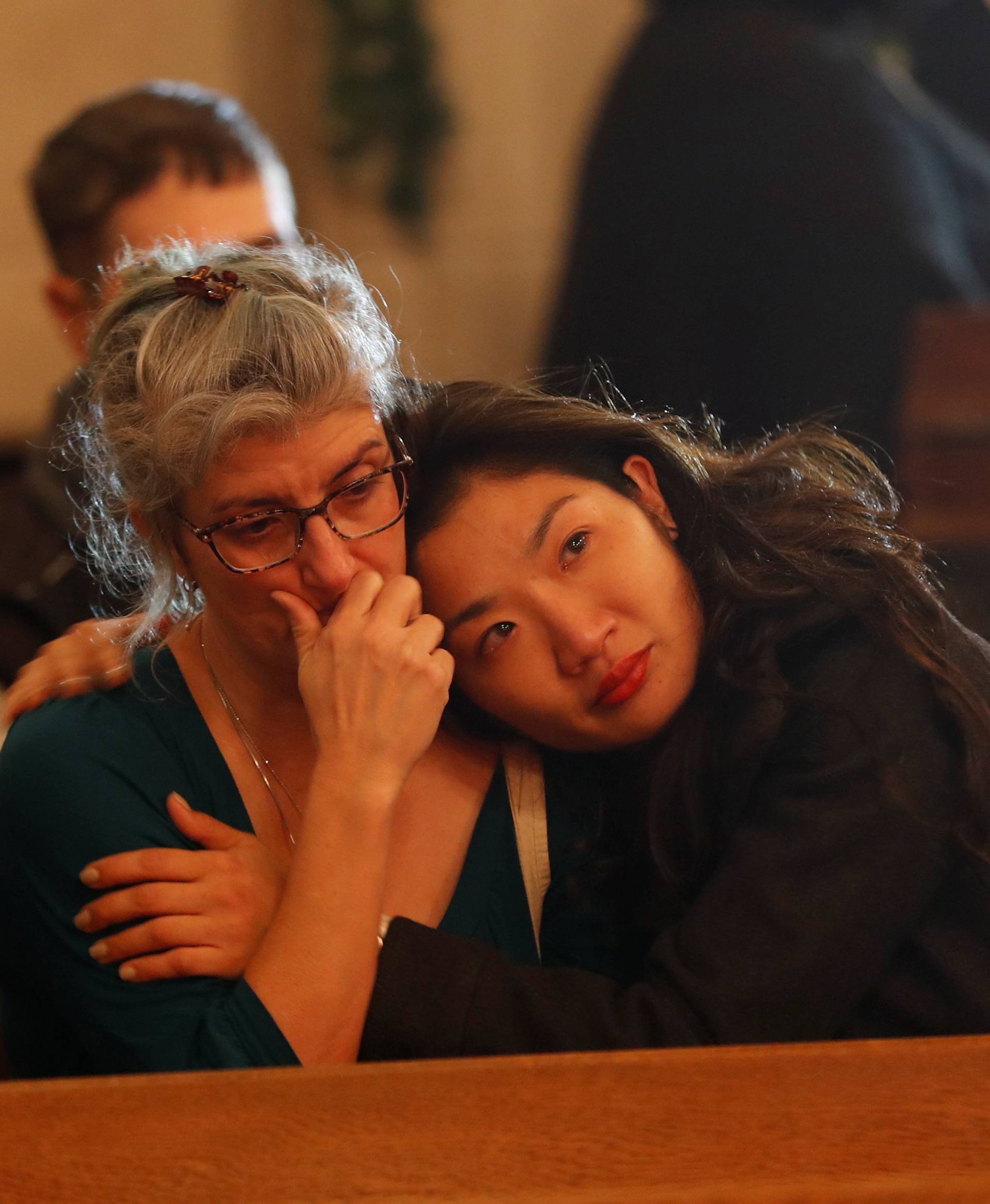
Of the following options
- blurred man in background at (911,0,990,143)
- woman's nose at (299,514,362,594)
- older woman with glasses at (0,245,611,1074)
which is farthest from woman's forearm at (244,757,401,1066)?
blurred man in background at (911,0,990,143)

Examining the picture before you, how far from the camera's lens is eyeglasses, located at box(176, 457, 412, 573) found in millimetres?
791

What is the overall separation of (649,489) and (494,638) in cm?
16

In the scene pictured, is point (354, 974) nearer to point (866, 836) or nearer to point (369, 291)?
point (866, 836)

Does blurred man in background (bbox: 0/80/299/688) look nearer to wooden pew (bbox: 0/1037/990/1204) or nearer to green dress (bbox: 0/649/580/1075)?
green dress (bbox: 0/649/580/1075)

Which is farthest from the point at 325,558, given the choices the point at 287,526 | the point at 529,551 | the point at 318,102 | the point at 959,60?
the point at 318,102

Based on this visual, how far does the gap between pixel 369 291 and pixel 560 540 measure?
0.76ft

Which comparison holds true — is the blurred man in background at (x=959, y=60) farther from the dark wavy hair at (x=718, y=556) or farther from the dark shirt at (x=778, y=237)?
the dark wavy hair at (x=718, y=556)

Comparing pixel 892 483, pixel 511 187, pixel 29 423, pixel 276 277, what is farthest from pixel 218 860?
pixel 511 187

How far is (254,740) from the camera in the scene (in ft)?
2.94

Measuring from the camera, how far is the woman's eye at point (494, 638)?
0.84 metres

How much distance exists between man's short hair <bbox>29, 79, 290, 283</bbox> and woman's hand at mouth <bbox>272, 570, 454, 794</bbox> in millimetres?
567

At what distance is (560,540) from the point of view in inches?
32.6

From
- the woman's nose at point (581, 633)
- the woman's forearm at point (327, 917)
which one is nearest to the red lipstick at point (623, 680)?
the woman's nose at point (581, 633)

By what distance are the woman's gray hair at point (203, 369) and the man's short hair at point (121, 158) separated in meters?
0.40
